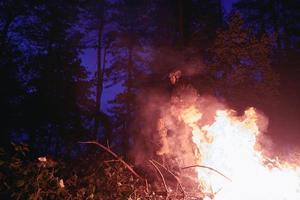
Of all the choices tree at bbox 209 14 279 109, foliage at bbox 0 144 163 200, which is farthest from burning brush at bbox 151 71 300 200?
tree at bbox 209 14 279 109

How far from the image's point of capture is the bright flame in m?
7.99

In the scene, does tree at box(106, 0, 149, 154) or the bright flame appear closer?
the bright flame

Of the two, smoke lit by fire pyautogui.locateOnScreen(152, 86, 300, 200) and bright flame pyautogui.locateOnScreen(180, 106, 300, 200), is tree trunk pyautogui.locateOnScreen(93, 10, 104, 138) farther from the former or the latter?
bright flame pyautogui.locateOnScreen(180, 106, 300, 200)

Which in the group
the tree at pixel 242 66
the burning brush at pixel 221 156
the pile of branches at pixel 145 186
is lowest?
the pile of branches at pixel 145 186

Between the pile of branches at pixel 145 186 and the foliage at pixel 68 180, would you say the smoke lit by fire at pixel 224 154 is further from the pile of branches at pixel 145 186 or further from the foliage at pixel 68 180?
the foliage at pixel 68 180

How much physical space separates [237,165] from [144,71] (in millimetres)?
15958

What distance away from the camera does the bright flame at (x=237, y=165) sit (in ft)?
26.2

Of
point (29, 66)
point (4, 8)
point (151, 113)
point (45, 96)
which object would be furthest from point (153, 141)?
point (4, 8)

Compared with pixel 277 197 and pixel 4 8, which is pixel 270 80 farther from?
pixel 4 8

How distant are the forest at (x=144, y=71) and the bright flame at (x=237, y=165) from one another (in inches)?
42.1

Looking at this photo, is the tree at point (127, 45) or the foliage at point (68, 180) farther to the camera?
the tree at point (127, 45)

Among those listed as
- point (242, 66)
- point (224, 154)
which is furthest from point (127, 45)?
point (224, 154)

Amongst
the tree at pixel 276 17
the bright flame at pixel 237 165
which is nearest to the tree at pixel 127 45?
the tree at pixel 276 17

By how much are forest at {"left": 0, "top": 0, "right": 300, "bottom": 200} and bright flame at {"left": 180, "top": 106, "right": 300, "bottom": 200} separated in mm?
1070
